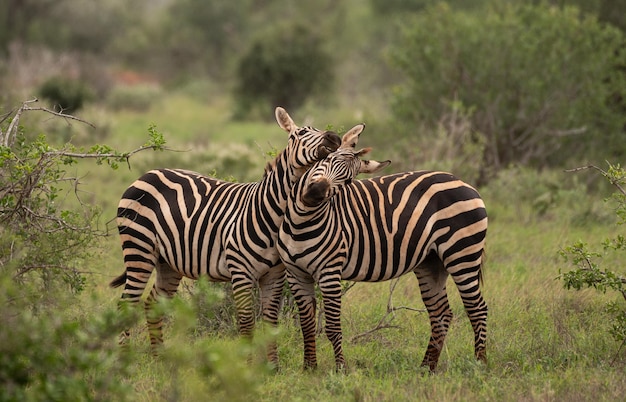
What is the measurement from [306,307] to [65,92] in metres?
19.9

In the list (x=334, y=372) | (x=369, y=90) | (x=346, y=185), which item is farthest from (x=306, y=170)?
(x=369, y=90)

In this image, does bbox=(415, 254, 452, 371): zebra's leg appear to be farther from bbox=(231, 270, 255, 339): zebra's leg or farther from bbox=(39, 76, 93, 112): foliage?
bbox=(39, 76, 93, 112): foliage

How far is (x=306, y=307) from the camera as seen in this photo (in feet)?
21.0

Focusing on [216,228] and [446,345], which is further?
[446,345]

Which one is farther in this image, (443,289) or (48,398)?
(443,289)

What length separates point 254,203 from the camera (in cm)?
652

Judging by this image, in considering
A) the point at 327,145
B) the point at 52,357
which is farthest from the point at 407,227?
the point at 52,357

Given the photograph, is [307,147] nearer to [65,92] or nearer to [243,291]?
[243,291]

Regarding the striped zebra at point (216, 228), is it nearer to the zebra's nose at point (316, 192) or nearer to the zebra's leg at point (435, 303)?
the zebra's nose at point (316, 192)

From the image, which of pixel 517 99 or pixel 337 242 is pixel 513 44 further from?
pixel 337 242

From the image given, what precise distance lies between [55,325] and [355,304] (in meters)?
4.21

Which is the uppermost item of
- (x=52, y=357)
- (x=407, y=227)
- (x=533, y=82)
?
(x=533, y=82)

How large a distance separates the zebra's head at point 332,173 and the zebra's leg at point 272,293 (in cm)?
80

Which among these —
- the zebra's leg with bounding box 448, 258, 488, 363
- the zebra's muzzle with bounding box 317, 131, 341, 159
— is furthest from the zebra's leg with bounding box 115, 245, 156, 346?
the zebra's leg with bounding box 448, 258, 488, 363
